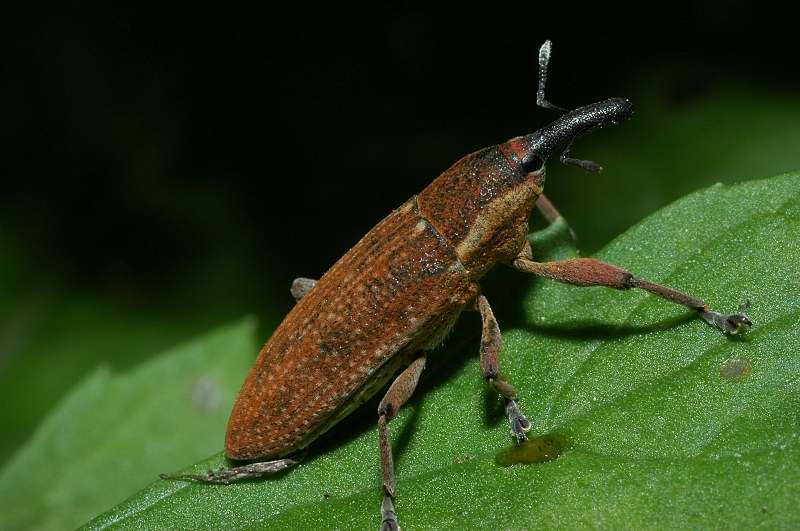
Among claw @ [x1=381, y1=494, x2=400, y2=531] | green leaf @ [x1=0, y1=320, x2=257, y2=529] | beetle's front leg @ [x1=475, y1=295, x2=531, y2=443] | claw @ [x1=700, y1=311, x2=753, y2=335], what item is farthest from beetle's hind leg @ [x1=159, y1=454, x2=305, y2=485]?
claw @ [x1=700, y1=311, x2=753, y2=335]

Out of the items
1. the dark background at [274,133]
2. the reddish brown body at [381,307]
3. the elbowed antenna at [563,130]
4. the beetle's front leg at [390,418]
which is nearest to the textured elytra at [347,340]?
the reddish brown body at [381,307]

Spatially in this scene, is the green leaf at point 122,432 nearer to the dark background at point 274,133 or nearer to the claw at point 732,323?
the dark background at point 274,133

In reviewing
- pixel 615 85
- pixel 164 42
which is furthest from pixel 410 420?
pixel 164 42

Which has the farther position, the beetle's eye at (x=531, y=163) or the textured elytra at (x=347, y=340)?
the beetle's eye at (x=531, y=163)

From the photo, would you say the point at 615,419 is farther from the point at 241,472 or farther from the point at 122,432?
the point at 122,432

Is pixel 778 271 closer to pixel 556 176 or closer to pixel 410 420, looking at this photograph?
pixel 410 420

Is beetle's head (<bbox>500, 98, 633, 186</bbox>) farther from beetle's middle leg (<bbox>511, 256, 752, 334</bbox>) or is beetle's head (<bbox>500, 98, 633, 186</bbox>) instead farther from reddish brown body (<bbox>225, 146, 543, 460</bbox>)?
beetle's middle leg (<bbox>511, 256, 752, 334</bbox>)
